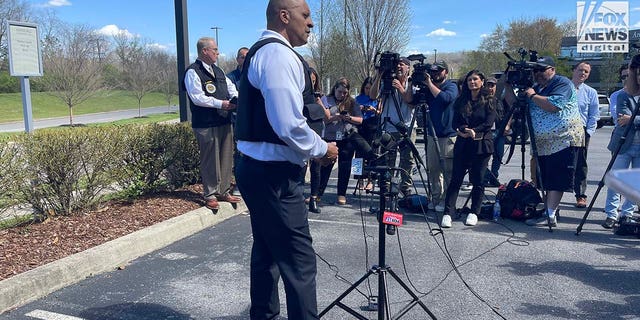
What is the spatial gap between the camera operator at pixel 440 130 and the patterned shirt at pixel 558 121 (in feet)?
3.34

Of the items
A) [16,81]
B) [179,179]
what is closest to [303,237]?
[179,179]

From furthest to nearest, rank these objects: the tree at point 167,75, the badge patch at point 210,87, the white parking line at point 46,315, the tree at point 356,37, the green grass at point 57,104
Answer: the tree at point 167,75, the green grass at point 57,104, the tree at point 356,37, the badge patch at point 210,87, the white parking line at point 46,315

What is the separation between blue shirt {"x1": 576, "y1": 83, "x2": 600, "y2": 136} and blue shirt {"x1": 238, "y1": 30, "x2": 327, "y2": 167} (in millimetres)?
5545

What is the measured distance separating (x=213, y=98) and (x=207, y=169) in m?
0.86

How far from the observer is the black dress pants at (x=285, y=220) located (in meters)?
2.56

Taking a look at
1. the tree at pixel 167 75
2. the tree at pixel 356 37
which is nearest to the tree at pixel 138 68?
the tree at pixel 167 75

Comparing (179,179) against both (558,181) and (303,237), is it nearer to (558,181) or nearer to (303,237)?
(303,237)

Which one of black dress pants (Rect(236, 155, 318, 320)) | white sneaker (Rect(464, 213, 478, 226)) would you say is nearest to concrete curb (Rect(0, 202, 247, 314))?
black dress pants (Rect(236, 155, 318, 320))

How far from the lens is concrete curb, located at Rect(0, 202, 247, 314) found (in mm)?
3482

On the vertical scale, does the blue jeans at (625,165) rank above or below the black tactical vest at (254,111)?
below

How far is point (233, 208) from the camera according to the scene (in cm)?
606

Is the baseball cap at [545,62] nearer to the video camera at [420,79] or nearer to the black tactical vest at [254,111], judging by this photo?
the video camera at [420,79]

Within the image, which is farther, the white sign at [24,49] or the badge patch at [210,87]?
the white sign at [24,49]

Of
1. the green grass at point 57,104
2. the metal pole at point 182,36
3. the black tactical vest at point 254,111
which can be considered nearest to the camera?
the black tactical vest at point 254,111
